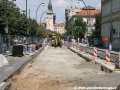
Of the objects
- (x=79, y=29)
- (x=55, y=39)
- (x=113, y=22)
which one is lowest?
(x=55, y=39)

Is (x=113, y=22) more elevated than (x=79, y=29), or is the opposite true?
(x=79, y=29)

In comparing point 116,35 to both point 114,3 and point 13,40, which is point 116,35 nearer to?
point 114,3

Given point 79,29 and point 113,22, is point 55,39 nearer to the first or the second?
point 113,22

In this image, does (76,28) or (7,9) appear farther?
(76,28)

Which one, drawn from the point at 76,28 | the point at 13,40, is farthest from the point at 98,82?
the point at 76,28

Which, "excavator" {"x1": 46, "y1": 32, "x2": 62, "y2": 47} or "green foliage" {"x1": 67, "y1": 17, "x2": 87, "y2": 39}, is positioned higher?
"green foliage" {"x1": 67, "y1": 17, "x2": 87, "y2": 39}

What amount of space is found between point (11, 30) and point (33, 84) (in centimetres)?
3415

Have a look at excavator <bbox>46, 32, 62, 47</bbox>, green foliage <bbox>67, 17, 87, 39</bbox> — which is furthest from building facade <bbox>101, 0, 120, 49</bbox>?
Answer: green foliage <bbox>67, 17, 87, 39</bbox>

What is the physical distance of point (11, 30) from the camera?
48594 millimetres

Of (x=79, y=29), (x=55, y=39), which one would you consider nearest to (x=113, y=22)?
(x=55, y=39)

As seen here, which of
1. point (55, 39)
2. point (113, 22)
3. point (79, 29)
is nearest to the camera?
point (113, 22)

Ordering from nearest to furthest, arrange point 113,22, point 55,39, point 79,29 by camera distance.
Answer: point 113,22 < point 55,39 < point 79,29

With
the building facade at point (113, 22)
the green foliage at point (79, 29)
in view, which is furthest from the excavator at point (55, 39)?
the green foliage at point (79, 29)

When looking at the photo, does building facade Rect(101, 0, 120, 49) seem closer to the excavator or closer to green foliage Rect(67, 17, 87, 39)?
the excavator
